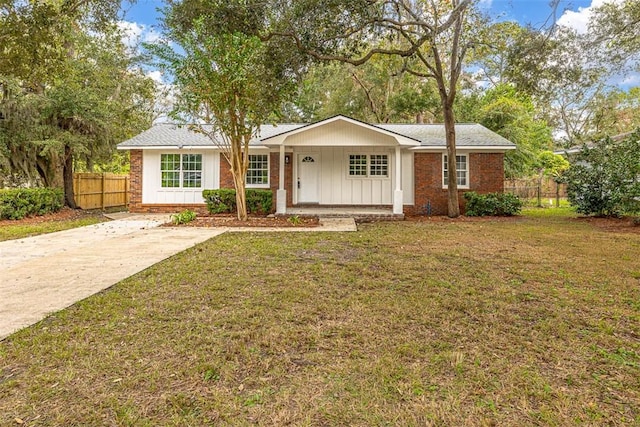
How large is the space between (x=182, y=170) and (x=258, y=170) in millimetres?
3014

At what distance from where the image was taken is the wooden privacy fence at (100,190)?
54.2ft

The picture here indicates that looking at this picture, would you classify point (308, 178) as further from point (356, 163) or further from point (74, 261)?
point (74, 261)

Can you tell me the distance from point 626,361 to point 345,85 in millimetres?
25301

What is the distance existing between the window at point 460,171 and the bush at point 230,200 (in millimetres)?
6664

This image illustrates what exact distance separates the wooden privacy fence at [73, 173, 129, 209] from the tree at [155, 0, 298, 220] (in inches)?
310

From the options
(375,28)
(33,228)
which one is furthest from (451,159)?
(33,228)

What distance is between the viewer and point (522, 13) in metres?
11.4

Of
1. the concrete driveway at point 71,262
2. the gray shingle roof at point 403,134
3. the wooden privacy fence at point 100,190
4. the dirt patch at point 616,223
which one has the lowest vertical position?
the concrete driveway at point 71,262

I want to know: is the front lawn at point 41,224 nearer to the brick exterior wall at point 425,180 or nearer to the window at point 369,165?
the brick exterior wall at point 425,180

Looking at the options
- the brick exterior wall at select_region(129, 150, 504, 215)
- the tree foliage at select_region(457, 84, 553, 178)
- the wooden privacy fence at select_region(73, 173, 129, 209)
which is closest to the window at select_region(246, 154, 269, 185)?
the brick exterior wall at select_region(129, 150, 504, 215)

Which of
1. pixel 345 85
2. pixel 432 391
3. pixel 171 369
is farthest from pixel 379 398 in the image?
pixel 345 85

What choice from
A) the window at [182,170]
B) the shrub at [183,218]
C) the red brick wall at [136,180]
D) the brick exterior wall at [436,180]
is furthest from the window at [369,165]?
the red brick wall at [136,180]

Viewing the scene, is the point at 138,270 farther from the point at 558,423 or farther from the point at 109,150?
the point at 109,150

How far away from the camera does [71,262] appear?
6336mm
